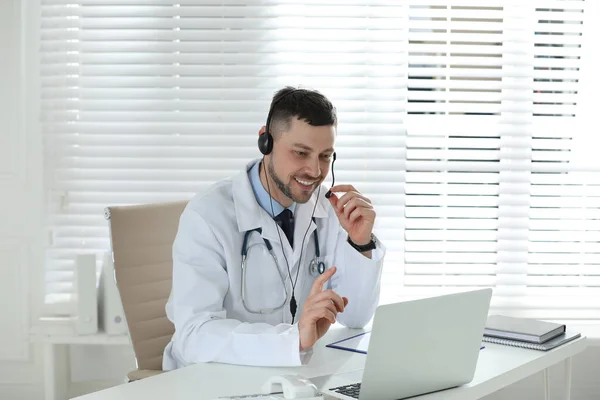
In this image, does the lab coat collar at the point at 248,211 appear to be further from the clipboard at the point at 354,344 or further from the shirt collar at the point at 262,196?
the clipboard at the point at 354,344

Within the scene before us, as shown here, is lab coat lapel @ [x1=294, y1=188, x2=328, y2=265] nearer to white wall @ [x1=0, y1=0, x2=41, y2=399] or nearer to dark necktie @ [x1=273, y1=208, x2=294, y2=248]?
dark necktie @ [x1=273, y1=208, x2=294, y2=248]

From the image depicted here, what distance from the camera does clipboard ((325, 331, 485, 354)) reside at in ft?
6.49

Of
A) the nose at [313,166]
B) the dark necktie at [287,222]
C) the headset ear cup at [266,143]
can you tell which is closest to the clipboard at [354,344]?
the dark necktie at [287,222]

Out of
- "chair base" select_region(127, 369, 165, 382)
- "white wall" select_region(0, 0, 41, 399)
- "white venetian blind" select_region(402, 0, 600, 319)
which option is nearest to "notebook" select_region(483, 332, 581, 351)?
"chair base" select_region(127, 369, 165, 382)

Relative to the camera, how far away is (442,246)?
338 centimetres

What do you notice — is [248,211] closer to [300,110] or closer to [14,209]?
[300,110]

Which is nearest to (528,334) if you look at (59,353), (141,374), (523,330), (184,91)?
(523,330)

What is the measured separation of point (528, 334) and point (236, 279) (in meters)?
0.82

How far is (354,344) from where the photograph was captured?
2.03 metres

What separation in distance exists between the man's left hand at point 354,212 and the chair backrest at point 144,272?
0.61 m

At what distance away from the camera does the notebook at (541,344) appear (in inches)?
80.6

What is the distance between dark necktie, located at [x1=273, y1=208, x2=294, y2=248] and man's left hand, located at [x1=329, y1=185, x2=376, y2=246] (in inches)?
5.9

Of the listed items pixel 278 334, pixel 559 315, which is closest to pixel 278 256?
pixel 278 334

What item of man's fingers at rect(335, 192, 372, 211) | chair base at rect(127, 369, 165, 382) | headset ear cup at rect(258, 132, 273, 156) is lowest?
chair base at rect(127, 369, 165, 382)
